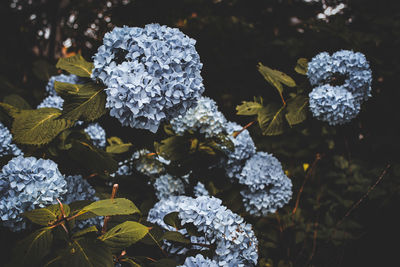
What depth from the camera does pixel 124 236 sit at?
1.04m

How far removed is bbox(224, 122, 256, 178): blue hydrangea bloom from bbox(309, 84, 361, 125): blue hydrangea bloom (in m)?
0.45

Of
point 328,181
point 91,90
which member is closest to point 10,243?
point 91,90

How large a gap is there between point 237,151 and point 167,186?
49cm

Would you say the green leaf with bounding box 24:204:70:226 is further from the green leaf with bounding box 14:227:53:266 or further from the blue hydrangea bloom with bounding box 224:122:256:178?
the blue hydrangea bloom with bounding box 224:122:256:178

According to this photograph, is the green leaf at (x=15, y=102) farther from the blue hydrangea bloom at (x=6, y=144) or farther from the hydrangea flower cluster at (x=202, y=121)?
the hydrangea flower cluster at (x=202, y=121)

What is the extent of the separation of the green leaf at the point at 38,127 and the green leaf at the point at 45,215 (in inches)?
14.3

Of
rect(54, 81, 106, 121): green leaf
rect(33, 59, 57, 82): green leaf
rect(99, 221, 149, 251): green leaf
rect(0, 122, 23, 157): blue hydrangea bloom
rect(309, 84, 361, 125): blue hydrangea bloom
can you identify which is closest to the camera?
rect(99, 221, 149, 251): green leaf

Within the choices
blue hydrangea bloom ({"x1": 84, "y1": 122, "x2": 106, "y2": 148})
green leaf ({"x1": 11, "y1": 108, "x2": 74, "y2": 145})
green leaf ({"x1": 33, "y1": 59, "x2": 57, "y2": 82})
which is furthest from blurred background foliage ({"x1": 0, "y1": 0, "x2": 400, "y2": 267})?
green leaf ({"x1": 11, "y1": 108, "x2": 74, "y2": 145})

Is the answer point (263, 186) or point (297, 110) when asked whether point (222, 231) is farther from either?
point (297, 110)

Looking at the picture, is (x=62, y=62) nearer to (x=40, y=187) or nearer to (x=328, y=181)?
(x=40, y=187)

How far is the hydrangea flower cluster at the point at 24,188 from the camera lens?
117cm

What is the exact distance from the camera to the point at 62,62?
137 cm

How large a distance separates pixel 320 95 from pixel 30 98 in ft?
7.42

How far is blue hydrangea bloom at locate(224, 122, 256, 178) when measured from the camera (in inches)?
76.7
